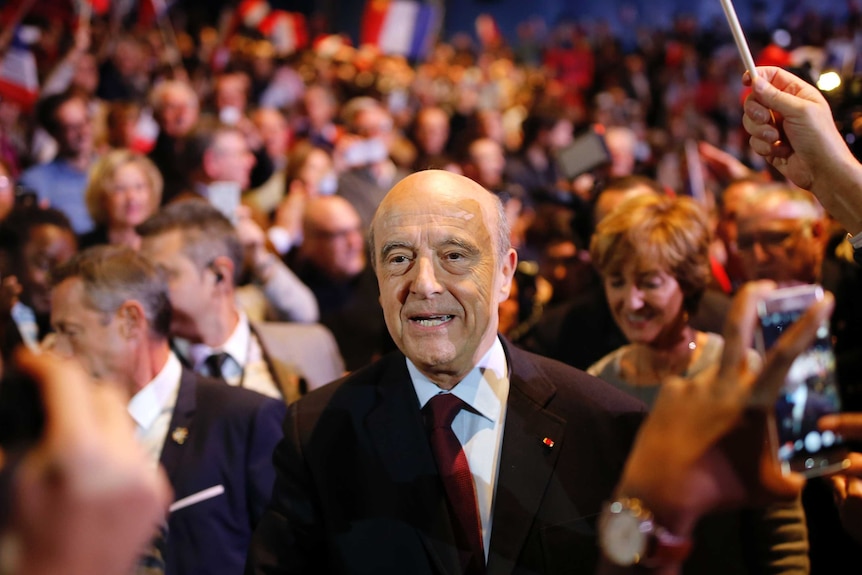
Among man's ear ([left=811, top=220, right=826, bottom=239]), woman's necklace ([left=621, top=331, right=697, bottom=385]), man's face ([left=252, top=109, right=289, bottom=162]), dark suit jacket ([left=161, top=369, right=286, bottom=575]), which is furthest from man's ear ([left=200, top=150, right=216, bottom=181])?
man's ear ([left=811, top=220, right=826, bottom=239])

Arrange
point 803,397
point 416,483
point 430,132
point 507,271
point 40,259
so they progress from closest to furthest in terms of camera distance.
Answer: point 803,397 < point 416,483 < point 507,271 < point 40,259 < point 430,132

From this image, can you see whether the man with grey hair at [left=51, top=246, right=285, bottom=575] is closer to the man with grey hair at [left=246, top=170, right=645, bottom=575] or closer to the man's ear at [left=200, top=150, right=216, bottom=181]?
the man with grey hair at [left=246, top=170, right=645, bottom=575]

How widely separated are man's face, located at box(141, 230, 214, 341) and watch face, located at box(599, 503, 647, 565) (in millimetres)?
2478

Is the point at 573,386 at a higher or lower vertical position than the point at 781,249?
lower

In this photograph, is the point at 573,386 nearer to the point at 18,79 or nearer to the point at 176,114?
the point at 176,114

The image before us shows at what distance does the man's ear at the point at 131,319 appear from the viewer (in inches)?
116

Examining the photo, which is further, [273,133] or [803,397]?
[273,133]

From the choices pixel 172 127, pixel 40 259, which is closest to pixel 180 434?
pixel 40 259

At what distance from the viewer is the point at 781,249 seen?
12.2 ft

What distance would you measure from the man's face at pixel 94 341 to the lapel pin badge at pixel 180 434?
0.82 feet

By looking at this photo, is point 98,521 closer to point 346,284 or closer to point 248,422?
point 248,422

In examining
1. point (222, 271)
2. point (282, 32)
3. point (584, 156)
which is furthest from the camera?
point (282, 32)

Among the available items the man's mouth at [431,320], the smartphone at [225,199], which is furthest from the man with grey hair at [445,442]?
the smartphone at [225,199]

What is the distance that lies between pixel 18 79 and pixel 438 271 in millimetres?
4989
